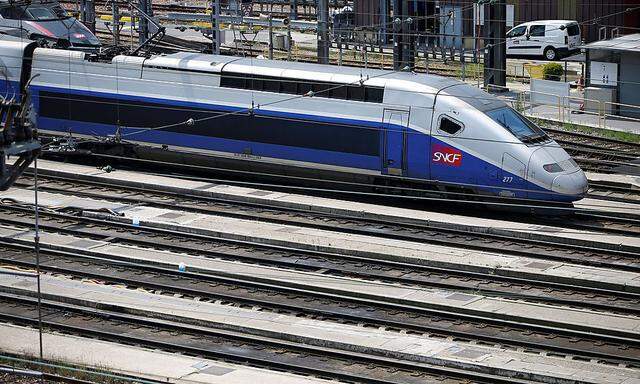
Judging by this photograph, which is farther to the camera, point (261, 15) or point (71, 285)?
point (261, 15)

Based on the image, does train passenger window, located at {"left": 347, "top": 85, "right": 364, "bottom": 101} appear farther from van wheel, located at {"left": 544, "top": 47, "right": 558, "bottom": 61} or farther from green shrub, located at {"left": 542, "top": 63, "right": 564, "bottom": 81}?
van wheel, located at {"left": 544, "top": 47, "right": 558, "bottom": 61}

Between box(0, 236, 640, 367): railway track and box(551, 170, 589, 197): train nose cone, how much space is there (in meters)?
5.98

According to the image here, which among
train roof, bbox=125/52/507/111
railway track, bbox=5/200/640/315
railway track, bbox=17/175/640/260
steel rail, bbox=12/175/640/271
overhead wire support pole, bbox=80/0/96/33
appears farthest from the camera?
overhead wire support pole, bbox=80/0/96/33

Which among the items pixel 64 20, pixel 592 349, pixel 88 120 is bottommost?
pixel 592 349

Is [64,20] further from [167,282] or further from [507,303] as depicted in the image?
[507,303]

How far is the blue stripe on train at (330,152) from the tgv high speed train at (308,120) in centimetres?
3

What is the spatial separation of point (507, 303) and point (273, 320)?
4.18m

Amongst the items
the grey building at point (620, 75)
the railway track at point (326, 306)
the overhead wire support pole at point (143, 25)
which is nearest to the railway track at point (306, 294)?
the railway track at point (326, 306)

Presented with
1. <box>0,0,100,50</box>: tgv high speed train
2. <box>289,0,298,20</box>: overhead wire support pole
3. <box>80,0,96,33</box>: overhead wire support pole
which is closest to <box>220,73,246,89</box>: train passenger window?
<box>0,0,100,50</box>: tgv high speed train

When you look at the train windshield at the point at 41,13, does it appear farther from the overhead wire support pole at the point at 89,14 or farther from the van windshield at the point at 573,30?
the van windshield at the point at 573,30

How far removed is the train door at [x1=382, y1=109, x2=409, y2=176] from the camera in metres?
28.0

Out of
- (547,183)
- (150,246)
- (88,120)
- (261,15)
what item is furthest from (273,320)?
(261,15)

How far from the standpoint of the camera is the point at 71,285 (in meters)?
23.8

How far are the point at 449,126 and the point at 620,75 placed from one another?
1320cm
